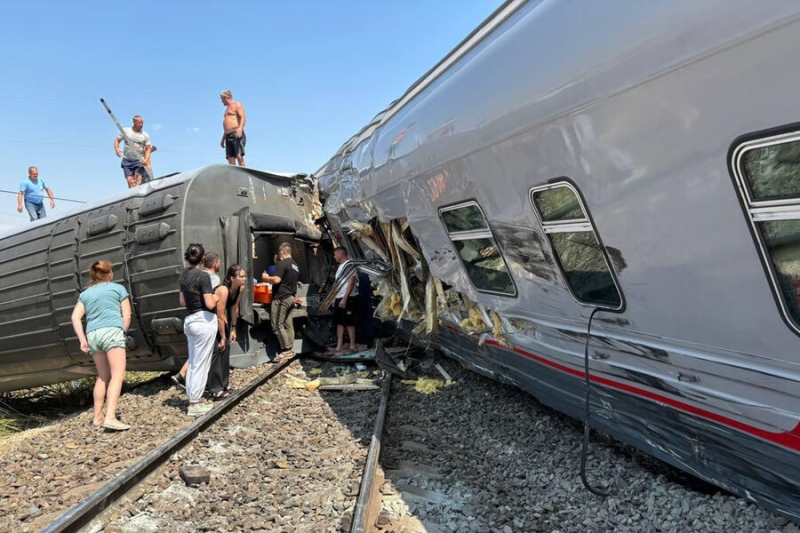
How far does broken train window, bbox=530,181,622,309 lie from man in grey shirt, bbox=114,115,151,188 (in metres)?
9.43

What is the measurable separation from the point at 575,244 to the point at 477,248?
1.15 meters

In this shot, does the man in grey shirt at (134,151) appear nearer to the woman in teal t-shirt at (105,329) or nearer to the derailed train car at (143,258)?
the derailed train car at (143,258)

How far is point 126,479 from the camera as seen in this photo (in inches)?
149

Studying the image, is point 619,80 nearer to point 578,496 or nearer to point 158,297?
point 578,496

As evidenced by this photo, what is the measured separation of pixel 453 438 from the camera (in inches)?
189

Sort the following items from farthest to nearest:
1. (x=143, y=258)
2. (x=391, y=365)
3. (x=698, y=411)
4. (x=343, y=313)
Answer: (x=343, y=313) < (x=143, y=258) < (x=391, y=365) < (x=698, y=411)

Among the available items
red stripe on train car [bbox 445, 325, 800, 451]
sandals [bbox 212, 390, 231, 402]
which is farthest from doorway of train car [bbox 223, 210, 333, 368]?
red stripe on train car [bbox 445, 325, 800, 451]

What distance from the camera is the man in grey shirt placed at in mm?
10148

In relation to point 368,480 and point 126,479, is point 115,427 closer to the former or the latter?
point 126,479

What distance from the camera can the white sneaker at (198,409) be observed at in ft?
19.1

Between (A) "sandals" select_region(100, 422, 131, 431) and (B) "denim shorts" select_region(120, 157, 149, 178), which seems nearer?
(A) "sandals" select_region(100, 422, 131, 431)

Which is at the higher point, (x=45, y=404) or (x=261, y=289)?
(x=261, y=289)

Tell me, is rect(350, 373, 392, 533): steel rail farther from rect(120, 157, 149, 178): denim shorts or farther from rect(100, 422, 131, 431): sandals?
rect(120, 157, 149, 178): denim shorts

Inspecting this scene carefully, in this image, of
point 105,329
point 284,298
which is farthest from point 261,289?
point 105,329
